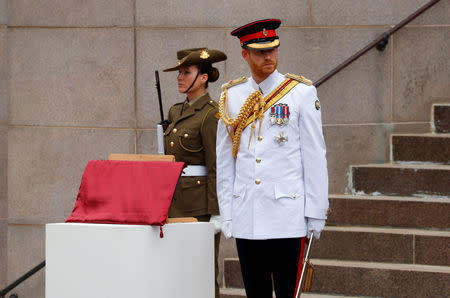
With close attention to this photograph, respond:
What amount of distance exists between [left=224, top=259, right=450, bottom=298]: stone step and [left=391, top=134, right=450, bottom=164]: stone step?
1.28 metres

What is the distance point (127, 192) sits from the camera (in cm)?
395

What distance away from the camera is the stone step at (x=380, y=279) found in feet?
17.8

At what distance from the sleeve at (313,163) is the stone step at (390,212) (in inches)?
92.0

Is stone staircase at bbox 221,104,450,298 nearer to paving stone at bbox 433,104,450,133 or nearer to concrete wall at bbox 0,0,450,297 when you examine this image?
paving stone at bbox 433,104,450,133

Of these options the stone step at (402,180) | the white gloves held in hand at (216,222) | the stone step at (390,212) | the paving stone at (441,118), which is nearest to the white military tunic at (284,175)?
the white gloves held in hand at (216,222)

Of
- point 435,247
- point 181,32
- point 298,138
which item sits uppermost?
point 181,32

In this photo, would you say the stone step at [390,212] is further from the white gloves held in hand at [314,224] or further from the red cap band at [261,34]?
the red cap band at [261,34]

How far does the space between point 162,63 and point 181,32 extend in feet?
1.15

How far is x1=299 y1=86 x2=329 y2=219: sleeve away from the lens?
385cm

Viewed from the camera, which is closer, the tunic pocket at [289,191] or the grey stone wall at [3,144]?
the tunic pocket at [289,191]

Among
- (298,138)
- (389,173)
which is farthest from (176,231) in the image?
(389,173)

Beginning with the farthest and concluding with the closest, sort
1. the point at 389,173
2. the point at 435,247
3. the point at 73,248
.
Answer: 1. the point at 389,173
2. the point at 435,247
3. the point at 73,248

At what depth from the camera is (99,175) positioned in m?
4.03

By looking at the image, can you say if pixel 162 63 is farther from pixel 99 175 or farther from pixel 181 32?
pixel 99 175
